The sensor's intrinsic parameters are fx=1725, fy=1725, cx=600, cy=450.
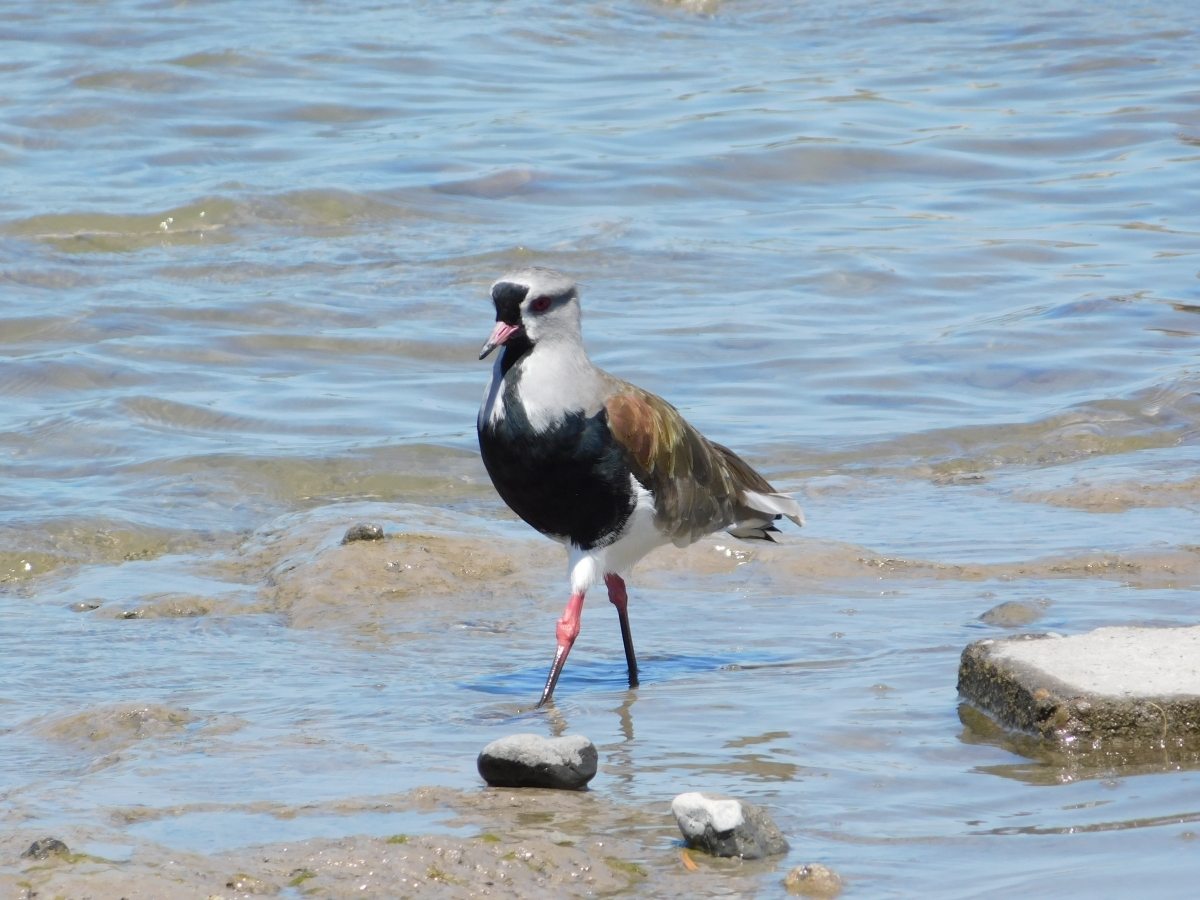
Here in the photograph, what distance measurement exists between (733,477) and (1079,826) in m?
2.93

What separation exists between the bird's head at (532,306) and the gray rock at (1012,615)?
2151 mm

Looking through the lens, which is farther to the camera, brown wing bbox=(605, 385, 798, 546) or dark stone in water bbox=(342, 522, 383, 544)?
dark stone in water bbox=(342, 522, 383, 544)

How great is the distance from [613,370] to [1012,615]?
5.46m

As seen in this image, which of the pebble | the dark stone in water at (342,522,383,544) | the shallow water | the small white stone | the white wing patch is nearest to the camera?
the pebble

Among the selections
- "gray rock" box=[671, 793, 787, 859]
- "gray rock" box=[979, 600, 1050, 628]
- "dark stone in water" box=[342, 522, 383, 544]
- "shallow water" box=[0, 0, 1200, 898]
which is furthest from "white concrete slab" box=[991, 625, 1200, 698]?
"dark stone in water" box=[342, 522, 383, 544]

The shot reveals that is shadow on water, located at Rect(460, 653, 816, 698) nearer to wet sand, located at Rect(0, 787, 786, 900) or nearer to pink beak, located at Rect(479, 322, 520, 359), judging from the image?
pink beak, located at Rect(479, 322, 520, 359)

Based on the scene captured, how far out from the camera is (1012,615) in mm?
7027

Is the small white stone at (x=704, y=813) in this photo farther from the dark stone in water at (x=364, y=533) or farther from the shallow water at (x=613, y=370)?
the dark stone in water at (x=364, y=533)

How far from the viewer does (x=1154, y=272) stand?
1421cm

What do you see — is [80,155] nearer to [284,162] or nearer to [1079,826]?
[284,162]

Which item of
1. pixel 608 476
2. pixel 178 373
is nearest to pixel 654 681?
pixel 608 476

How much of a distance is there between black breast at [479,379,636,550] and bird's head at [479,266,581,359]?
0.65 ft

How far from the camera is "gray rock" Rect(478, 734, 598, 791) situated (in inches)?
195

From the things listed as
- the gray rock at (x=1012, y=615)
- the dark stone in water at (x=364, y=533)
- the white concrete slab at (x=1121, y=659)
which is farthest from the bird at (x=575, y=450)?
the dark stone in water at (x=364, y=533)
